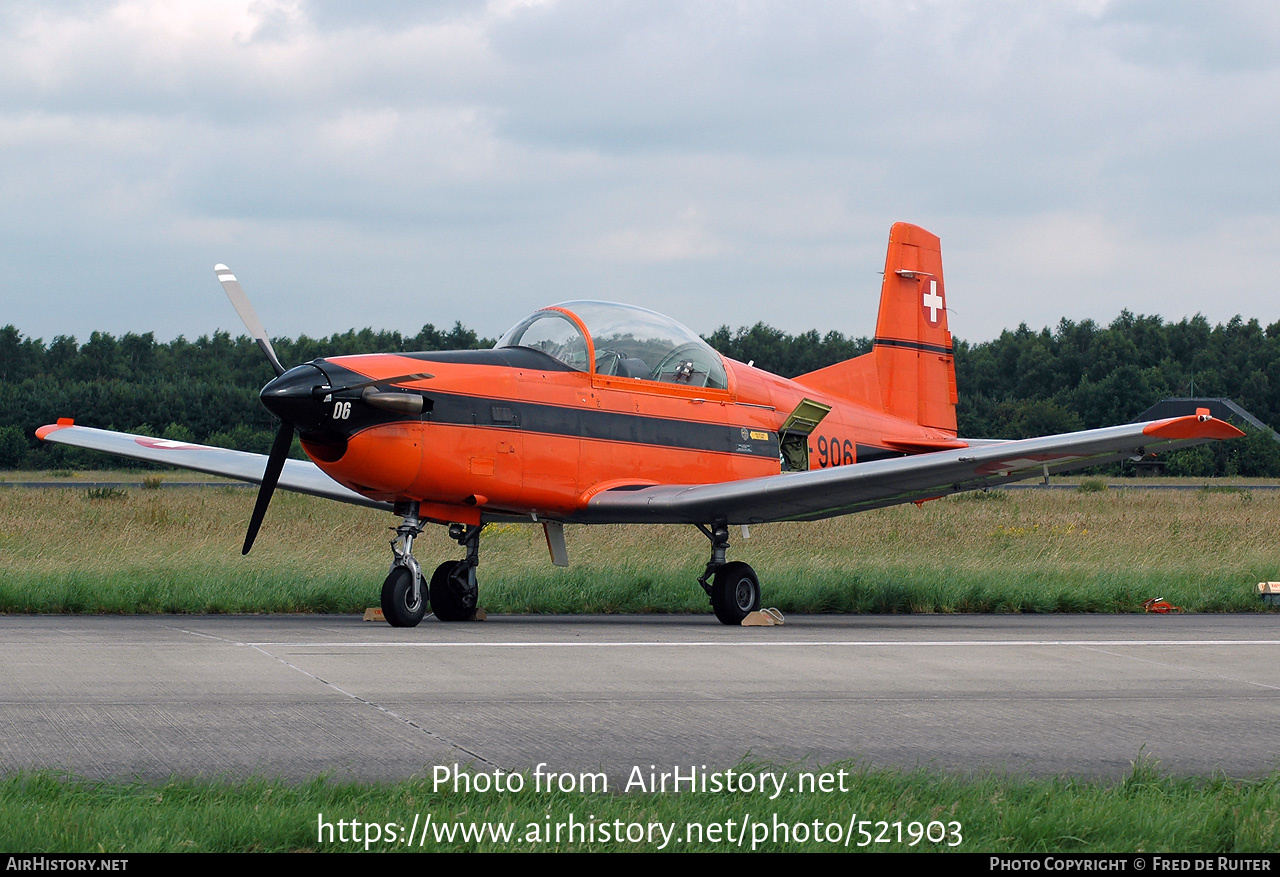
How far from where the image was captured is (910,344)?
17328 millimetres

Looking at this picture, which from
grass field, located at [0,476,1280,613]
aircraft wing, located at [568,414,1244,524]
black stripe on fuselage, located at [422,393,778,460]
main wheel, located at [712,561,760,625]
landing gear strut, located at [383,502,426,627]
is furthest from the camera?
grass field, located at [0,476,1280,613]

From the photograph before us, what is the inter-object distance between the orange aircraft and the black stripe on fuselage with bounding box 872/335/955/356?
225 cm

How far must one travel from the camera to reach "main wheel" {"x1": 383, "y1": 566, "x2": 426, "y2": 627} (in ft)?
37.2

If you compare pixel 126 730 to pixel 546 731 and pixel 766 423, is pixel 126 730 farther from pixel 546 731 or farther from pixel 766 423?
pixel 766 423

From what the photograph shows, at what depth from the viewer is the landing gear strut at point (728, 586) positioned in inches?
A: 498

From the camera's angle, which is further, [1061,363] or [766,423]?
[1061,363]

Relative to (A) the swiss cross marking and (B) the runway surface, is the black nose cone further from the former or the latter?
(A) the swiss cross marking

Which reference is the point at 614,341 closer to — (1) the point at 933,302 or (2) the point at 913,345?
(2) the point at 913,345

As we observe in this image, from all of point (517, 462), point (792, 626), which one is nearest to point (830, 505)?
point (792, 626)

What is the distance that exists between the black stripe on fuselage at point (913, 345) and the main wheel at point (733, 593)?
5.29 meters

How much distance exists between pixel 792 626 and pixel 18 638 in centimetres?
656

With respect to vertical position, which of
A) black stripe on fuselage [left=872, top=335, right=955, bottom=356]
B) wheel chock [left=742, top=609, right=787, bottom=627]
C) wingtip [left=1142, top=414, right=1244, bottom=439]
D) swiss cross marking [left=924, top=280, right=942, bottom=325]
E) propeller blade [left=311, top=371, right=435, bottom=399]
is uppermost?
swiss cross marking [left=924, top=280, right=942, bottom=325]

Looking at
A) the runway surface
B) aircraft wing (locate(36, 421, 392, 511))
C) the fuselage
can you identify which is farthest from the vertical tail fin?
aircraft wing (locate(36, 421, 392, 511))

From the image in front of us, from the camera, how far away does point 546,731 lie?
19.5 ft
